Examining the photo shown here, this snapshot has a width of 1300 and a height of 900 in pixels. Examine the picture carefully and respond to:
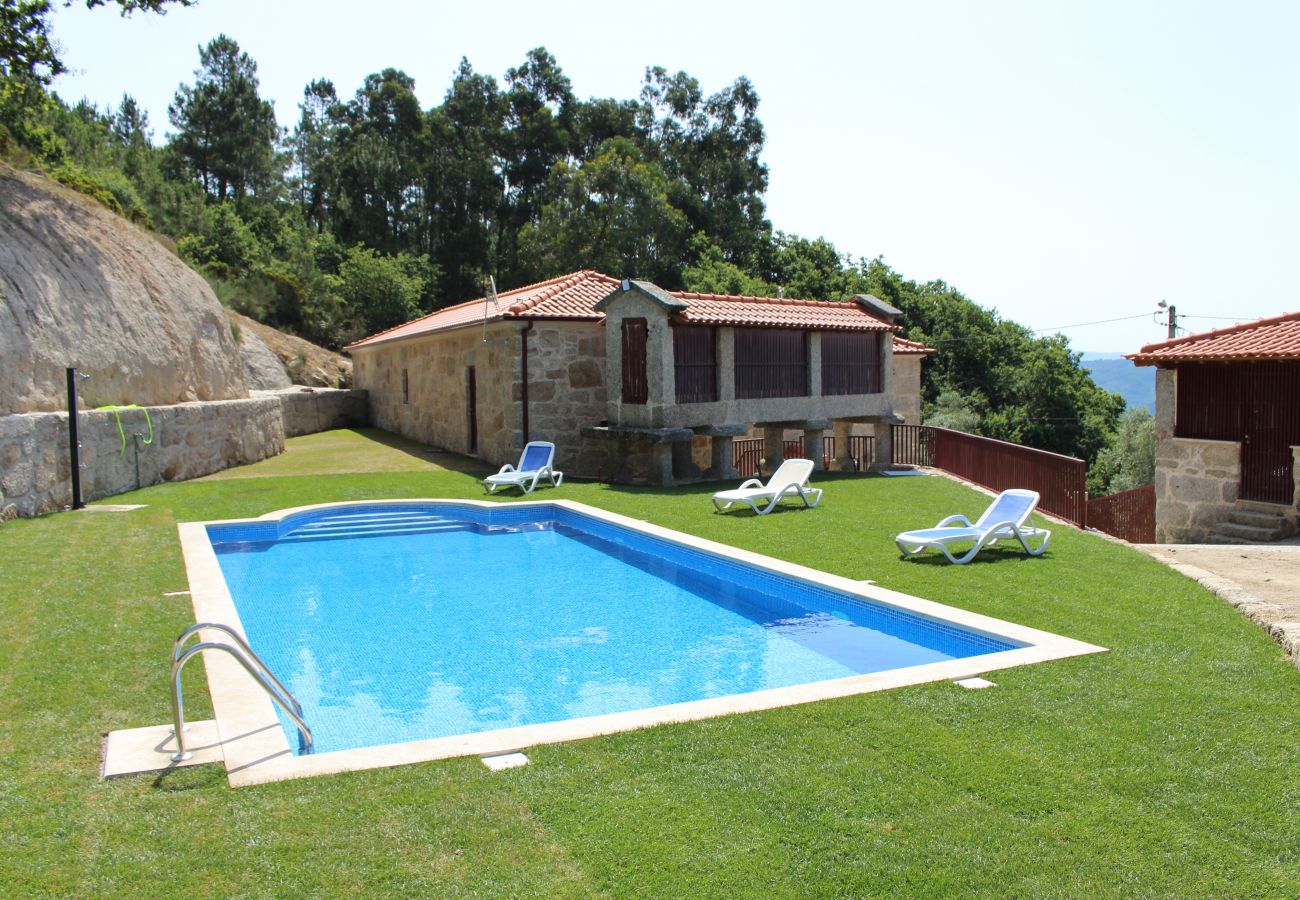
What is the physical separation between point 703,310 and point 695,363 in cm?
113

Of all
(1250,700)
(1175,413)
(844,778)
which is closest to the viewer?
(844,778)

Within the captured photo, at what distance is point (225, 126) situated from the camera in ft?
187

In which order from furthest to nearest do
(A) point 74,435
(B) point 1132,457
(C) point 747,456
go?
(B) point 1132,457
(C) point 747,456
(A) point 74,435

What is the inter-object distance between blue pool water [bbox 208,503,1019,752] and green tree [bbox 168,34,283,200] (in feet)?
164

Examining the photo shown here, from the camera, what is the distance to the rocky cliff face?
49.7ft

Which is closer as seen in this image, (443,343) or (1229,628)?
(1229,628)

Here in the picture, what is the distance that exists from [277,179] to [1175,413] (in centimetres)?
5822

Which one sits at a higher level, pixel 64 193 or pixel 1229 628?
pixel 64 193

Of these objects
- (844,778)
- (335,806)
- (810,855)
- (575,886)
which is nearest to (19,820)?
(335,806)

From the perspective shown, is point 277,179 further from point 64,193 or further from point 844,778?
point 844,778

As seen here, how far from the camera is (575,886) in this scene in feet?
12.9

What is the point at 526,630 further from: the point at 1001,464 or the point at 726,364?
the point at 1001,464

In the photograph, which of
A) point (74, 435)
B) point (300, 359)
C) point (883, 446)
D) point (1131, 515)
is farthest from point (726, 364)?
point (300, 359)

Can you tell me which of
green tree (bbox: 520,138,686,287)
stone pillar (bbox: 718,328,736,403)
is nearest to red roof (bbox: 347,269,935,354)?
stone pillar (bbox: 718,328,736,403)
